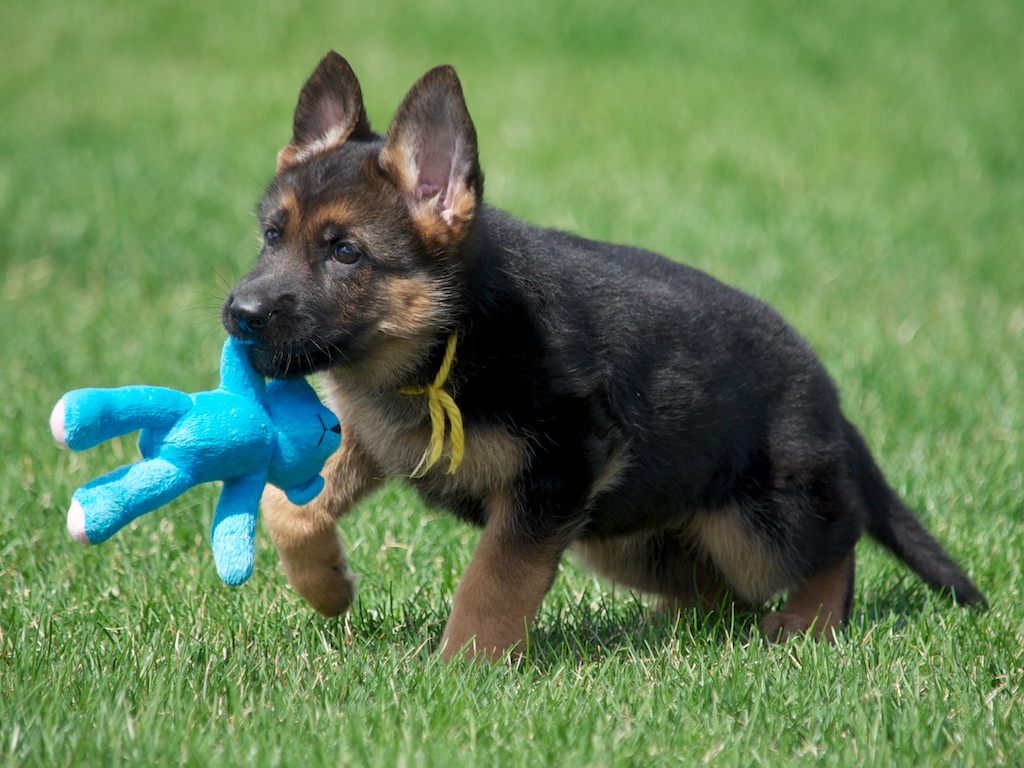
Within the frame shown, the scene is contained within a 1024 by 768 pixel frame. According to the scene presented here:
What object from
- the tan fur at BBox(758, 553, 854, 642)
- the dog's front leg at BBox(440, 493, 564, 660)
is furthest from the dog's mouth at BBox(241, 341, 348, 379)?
the tan fur at BBox(758, 553, 854, 642)

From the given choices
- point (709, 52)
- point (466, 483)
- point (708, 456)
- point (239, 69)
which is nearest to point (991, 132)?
point (709, 52)

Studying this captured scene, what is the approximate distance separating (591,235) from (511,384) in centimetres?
504

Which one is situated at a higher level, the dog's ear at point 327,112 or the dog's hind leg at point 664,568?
the dog's ear at point 327,112

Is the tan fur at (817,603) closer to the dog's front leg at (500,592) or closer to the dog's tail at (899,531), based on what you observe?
the dog's tail at (899,531)

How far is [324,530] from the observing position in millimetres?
3627

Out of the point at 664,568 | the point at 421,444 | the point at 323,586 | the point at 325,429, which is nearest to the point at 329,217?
the point at 325,429

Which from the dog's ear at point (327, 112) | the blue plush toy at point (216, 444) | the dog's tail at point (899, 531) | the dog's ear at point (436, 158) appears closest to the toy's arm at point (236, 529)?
the blue plush toy at point (216, 444)

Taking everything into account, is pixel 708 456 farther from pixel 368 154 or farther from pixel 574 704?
pixel 368 154

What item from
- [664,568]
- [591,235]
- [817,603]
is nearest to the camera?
[817,603]

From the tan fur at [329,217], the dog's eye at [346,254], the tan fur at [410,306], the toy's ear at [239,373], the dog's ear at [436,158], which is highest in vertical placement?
the dog's ear at [436,158]

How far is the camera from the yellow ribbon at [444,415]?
3291 millimetres

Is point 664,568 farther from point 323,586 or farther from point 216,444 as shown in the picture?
point 216,444

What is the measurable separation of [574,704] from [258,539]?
1804 mm

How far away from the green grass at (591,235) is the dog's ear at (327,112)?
2.82ft
